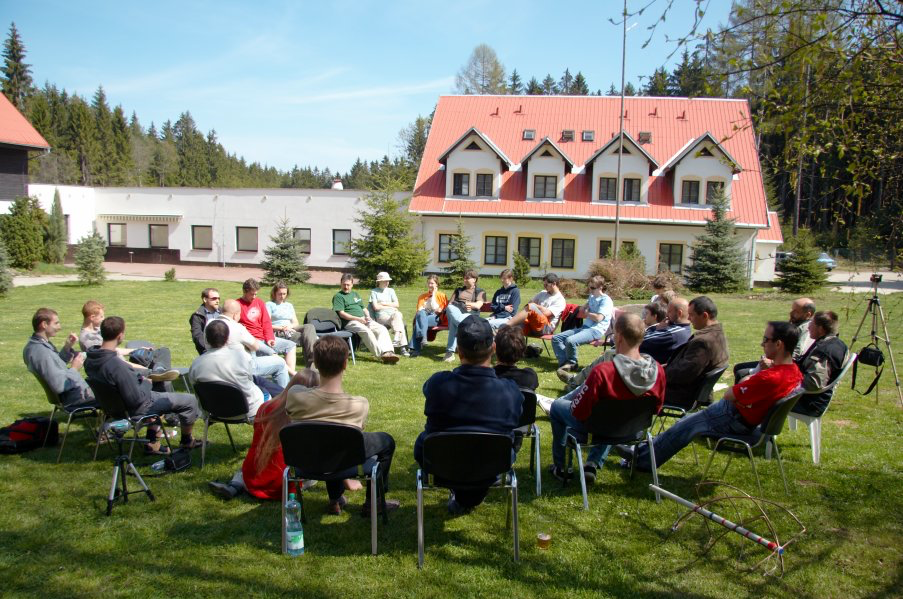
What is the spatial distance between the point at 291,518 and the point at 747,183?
97.2ft

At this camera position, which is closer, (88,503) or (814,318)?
(88,503)

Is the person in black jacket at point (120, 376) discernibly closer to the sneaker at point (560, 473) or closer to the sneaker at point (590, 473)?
the sneaker at point (560, 473)

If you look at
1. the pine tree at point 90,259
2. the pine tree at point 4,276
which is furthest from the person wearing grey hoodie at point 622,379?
the pine tree at point 90,259

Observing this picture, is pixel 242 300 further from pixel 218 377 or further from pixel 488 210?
pixel 488 210

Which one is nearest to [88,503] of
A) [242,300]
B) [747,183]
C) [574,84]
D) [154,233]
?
[242,300]

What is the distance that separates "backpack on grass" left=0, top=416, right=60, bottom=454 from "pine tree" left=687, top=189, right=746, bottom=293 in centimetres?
2327

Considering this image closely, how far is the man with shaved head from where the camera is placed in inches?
258

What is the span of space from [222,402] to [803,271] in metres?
24.9

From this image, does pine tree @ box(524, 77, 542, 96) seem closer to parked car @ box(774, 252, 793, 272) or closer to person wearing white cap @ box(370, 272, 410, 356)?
parked car @ box(774, 252, 793, 272)

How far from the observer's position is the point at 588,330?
361 inches

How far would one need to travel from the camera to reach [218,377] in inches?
216

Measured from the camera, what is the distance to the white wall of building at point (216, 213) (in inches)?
1249

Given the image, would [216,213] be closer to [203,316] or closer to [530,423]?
[203,316]

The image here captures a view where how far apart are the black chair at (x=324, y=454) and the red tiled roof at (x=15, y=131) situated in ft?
104
